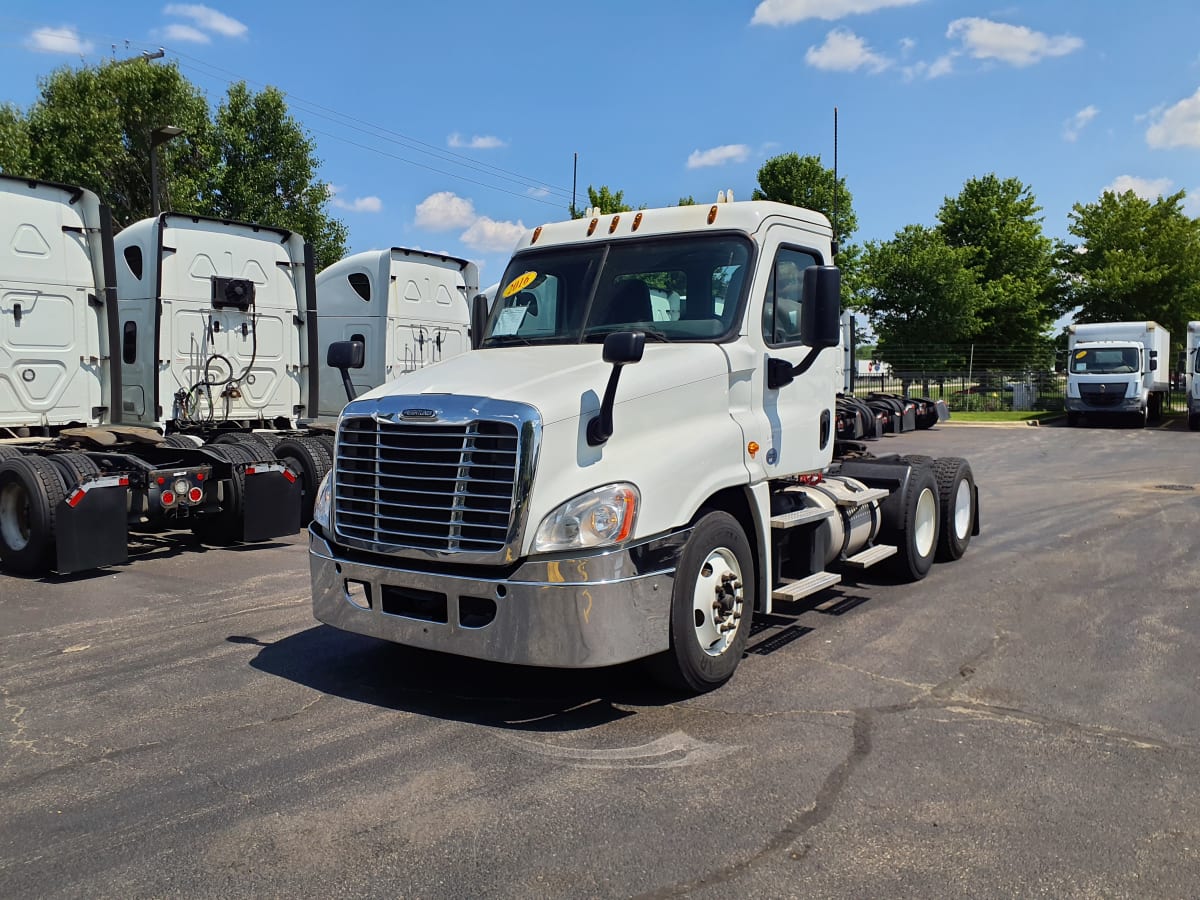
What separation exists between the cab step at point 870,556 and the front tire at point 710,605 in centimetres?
173

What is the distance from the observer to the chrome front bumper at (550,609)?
4.53 meters

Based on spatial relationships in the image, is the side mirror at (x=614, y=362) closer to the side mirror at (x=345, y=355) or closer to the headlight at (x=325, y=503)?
the headlight at (x=325, y=503)

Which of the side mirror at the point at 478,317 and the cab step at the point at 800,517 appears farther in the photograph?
the side mirror at the point at 478,317

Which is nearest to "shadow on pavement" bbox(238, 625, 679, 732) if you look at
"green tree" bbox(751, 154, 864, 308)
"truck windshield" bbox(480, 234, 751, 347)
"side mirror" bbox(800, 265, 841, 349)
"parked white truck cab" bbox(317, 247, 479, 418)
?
"truck windshield" bbox(480, 234, 751, 347)

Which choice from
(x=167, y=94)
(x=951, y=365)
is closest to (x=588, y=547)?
(x=167, y=94)

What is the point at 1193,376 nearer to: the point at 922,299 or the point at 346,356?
the point at 922,299

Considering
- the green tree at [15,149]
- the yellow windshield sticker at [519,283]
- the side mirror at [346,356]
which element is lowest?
the side mirror at [346,356]

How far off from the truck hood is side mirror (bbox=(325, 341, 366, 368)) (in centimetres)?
101

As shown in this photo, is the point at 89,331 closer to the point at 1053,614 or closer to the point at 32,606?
the point at 32,606

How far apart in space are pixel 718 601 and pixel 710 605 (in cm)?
7

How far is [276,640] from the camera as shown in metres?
6.35

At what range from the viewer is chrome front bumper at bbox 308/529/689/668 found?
4531mm

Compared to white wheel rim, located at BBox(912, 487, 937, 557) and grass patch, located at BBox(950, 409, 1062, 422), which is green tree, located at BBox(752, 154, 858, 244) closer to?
grass patch, located at BBox(950, 409, 1062, 422)

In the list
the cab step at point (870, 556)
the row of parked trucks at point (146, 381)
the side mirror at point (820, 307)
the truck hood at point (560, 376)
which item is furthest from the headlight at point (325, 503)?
the cab step at point (870, 556)
